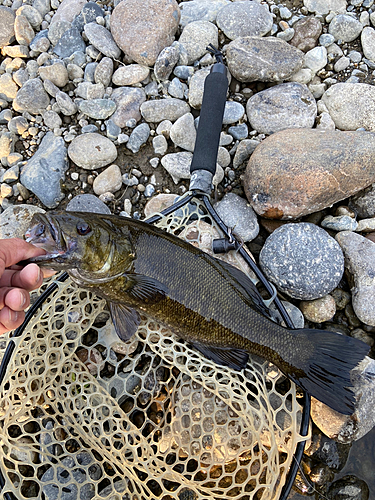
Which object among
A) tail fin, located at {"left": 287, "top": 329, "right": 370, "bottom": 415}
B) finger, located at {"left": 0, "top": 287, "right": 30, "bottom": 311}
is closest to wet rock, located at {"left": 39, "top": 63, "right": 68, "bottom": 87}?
finger, located at {"left": 0, "top": 287, "right": 30, "bottom": 311}

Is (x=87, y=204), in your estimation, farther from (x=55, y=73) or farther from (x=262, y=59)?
(x=262, y=59)

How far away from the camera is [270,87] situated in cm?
454

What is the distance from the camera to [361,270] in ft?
12.5

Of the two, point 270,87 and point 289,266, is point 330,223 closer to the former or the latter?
point 289,266

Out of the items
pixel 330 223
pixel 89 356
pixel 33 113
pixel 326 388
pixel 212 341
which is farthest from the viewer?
pixel 33 113

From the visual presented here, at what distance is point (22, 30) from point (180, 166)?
10.4 ft

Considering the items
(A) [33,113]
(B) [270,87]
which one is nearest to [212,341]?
(B) [270,87]

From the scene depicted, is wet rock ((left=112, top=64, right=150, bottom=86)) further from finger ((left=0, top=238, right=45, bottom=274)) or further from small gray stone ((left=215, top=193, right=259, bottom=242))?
finger ((left=0, top=238, right=45, bottom=274))

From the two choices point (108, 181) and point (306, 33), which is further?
point (306, 33)

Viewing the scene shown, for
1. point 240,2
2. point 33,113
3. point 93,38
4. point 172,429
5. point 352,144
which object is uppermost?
point 240,2

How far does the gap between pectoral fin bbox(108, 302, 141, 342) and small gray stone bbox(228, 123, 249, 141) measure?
2598 millimetres

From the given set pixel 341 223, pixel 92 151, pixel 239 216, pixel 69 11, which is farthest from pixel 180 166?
pixel 69 11

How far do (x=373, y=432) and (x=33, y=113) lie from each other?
5.40 metres

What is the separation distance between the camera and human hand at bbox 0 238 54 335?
7.92 feet
